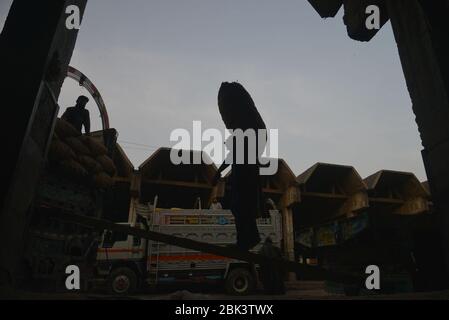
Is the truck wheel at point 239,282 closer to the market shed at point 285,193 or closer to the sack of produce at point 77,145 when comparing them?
the market shed at point 285,193

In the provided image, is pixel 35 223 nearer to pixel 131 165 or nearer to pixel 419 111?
pixel 419 111

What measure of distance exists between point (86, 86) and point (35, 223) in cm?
1294

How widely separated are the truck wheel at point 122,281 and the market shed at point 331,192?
9598 millimetres

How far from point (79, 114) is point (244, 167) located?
5399 mm

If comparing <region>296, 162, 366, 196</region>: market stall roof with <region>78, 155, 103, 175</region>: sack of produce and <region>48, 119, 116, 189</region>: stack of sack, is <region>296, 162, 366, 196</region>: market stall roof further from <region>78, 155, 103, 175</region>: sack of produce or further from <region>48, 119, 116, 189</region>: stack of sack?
<region>78, 155, 103, 175</region>: sack of produce

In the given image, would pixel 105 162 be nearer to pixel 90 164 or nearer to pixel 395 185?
pixel 90 164

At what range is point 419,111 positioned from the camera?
289 centimetres

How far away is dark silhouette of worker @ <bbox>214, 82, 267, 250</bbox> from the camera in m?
3.06

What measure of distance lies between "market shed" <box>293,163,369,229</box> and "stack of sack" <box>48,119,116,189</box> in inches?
490

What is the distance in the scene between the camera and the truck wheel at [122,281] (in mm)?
10312

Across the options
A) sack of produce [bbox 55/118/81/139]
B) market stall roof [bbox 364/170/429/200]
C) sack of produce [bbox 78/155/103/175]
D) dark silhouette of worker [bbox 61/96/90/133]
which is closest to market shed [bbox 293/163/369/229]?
market stall roof [bbox 364/170/429/200]

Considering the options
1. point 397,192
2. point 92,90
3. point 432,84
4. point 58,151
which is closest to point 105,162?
point 58,151
